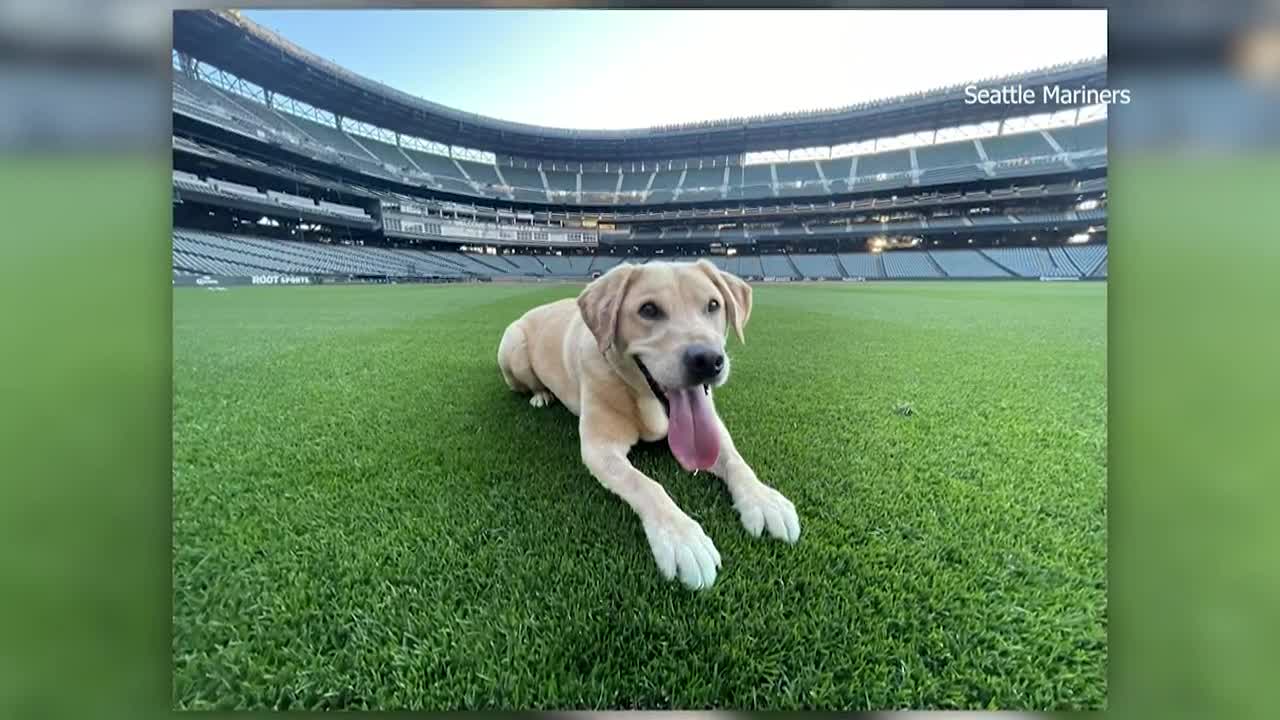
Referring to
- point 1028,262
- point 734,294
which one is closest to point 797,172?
point 734,294

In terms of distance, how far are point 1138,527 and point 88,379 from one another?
3569 millimetres

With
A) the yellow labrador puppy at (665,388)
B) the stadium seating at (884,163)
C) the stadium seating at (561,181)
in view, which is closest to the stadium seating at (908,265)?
the stadium seating at (884,163)

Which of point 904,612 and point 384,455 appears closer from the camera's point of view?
point 904,612

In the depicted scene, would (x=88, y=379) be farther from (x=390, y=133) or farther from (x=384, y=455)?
(x=390, y=133)

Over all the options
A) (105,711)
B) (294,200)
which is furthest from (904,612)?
(105,711)

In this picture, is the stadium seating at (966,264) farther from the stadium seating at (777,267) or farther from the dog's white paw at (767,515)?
the dog's white paw at (767,515)

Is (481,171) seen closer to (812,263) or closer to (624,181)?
(624,181)

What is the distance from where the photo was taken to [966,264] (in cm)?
228

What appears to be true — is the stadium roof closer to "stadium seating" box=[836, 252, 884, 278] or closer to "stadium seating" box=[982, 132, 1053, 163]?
"stadium seating" box=[982, 132, 1053, 163]

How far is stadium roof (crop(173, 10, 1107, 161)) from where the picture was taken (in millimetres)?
2150

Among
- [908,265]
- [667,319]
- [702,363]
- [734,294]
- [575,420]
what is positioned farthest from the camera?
[575,420]

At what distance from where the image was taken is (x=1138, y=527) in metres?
2.26

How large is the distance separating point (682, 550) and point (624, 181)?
121 centimetres

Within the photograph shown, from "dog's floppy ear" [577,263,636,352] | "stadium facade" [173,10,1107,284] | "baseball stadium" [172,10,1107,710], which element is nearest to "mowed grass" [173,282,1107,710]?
"baseball stadium" [172,10,1107,710]
